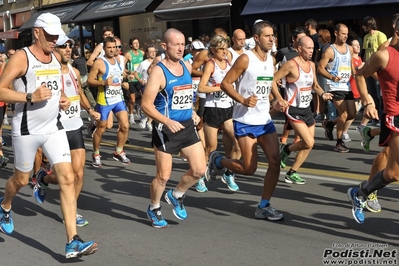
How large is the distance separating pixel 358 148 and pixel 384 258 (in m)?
6.18

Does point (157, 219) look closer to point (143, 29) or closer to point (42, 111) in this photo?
point (42, 111)

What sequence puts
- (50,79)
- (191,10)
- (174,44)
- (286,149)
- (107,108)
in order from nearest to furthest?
1. (50,79)
2. (174,44)
3. (286,149)
4. (107,108)
5. (191,10)

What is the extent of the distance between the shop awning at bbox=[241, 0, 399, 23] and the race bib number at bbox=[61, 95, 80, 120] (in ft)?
28.2

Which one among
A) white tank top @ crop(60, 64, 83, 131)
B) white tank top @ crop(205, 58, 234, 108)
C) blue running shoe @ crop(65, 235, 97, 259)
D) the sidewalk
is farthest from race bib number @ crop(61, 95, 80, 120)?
the sidewalk

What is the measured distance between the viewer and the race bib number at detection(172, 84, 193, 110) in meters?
7.23

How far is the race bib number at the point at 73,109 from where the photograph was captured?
805 cm

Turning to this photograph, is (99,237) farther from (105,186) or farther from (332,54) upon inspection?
(332,54)

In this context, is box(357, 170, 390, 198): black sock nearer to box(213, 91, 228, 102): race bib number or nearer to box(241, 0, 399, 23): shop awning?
box(213, 91, 228, 102): race bib number

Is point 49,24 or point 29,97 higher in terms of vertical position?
point 49,24

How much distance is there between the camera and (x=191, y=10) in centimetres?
1989

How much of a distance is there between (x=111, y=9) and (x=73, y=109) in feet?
56.3

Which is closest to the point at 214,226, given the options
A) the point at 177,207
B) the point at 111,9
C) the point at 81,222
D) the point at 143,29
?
the point at 177,207

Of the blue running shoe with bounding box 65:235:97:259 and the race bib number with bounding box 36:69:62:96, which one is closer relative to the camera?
the blue running shoe with bounding box 65:235:97:259

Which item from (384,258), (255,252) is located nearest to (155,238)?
(255,252)
